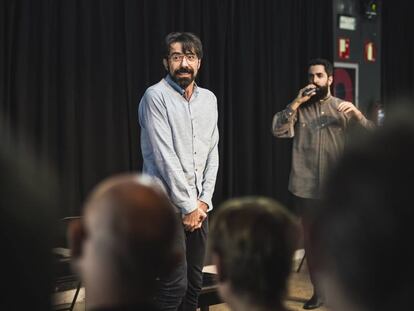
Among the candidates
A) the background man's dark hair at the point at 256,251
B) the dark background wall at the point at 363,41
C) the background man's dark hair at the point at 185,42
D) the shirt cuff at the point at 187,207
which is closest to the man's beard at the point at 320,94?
the background man's dark hair at the point at 185,42

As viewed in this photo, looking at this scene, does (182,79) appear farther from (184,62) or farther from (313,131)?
(313,131)

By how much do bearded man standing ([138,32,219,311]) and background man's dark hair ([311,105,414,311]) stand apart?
2.27 meters

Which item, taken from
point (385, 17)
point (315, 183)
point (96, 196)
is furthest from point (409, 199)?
point (385, 17)

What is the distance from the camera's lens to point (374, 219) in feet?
1.43

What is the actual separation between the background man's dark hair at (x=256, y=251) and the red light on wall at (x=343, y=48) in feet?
15.9

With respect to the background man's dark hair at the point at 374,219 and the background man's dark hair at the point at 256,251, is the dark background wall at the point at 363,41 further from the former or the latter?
the background man's dark hair at the point at 374,219

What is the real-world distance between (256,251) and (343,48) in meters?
4.95

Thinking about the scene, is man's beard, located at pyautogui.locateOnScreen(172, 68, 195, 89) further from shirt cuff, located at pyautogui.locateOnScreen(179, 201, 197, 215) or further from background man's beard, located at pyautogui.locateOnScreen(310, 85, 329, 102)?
background man's beard, located at pyautogui.locateOnScreen(310, 85, 329, 102)

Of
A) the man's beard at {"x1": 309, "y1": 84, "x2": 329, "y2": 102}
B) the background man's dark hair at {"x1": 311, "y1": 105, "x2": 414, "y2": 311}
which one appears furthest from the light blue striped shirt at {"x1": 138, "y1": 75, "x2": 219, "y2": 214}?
the background man's dark hair at {"x1": 311, "y1": 105, "x2": 414, "y2": 311}

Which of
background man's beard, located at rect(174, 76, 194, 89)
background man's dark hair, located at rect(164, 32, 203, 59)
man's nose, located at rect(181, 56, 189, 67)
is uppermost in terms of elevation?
background man's dark hair, located at rect(164, 32, 203, 59)

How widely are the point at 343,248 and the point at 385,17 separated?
6078 mm

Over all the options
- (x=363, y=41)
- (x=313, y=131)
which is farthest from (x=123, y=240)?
(x=363, y=41)

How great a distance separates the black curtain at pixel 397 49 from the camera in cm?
610

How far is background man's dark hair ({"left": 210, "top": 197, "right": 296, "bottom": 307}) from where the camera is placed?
0.97m
